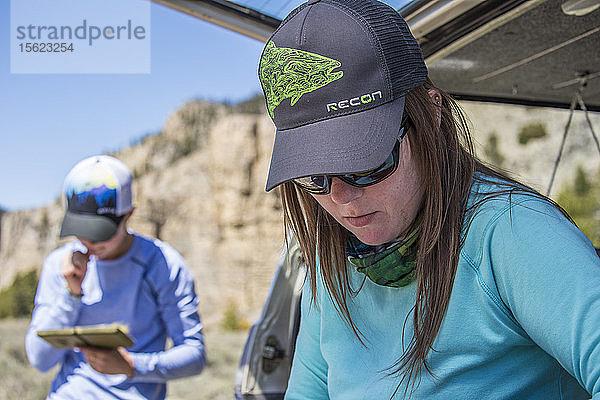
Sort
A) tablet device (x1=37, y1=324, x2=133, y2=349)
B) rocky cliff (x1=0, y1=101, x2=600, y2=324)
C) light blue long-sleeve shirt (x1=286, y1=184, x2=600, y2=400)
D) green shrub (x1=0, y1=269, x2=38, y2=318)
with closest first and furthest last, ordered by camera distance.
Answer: light blue long-sleeve shirt (x1=286, y1=184, x2=600, y2=400), tablet device (x1=37, y1=324, x2=133, y2=349), rocky cliff (x1=0, y1=101, x2=600, y2=324), green shrub (x1=0, y1=269, x2=38, y2=318)

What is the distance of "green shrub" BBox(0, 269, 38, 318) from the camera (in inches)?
1055

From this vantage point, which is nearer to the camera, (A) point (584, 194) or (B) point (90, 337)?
(B) point (90, 337)

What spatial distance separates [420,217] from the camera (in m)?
1.22

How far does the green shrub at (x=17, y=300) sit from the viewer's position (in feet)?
87.9

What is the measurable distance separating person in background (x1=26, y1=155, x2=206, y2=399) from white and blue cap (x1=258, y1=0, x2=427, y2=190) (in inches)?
76.2

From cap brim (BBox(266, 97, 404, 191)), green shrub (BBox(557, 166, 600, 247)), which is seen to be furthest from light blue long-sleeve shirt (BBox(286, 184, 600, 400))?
green shrub (BBox(557, 166, 600, 247))

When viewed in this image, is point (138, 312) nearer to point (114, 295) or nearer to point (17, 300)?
point (114, 295)

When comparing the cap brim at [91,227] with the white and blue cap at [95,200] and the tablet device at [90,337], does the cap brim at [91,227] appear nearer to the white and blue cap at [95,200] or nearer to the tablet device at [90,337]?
the white and blue cap at [95,200]

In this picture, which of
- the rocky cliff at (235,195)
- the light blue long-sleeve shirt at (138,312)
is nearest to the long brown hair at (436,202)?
the light blue long-sleeve shirt at (138,312)

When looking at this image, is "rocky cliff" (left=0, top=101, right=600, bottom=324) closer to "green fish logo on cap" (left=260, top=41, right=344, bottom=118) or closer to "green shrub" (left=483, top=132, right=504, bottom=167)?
"green shrub" (left=483, top=132, right=504, bottom=167)

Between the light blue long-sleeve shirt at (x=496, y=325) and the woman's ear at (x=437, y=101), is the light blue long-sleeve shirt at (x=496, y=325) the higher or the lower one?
the lower one

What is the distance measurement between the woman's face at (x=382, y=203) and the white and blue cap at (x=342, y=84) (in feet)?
0.26

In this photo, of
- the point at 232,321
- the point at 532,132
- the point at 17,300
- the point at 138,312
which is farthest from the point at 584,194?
the point at 138,312

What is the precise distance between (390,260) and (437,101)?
0.31 m
